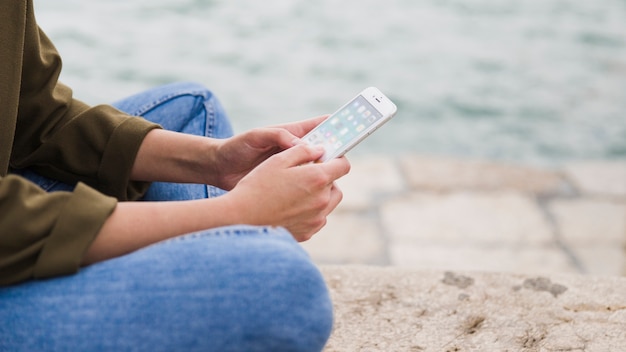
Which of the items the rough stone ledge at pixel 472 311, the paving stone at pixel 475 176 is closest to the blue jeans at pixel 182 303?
the rough stone ledge at pixel 472 311

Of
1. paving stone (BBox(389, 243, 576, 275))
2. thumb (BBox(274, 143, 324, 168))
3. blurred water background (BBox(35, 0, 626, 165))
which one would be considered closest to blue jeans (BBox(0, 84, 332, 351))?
thumb (BBox(274, 143, 324, 168))

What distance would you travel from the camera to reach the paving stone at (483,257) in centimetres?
252

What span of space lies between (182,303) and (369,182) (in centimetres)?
207

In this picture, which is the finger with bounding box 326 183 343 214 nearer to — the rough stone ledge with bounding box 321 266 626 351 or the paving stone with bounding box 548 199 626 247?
the rough stone ledge with bounding box 321 266 626 351

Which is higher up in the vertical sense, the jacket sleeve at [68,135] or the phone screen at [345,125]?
the phone screen at [345,125]

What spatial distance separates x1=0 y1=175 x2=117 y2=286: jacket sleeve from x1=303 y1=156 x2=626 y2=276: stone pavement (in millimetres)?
1454

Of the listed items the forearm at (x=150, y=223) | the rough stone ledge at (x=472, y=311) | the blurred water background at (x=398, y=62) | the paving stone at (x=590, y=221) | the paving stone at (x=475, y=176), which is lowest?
the blurred water background at (x=398, y=62)

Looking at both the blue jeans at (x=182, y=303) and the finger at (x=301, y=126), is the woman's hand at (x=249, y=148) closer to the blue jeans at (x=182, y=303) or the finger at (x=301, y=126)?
the finger at (x=301, y=126)

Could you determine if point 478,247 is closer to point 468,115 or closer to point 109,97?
point 468,115

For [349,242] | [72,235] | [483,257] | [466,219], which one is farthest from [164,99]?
[466,219]

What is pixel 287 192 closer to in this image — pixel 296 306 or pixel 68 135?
pixel 296 306

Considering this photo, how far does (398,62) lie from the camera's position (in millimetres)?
4621

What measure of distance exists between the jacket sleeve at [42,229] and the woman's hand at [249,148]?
309 millimetres

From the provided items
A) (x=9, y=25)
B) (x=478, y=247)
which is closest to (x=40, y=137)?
(x=9, y=25)
